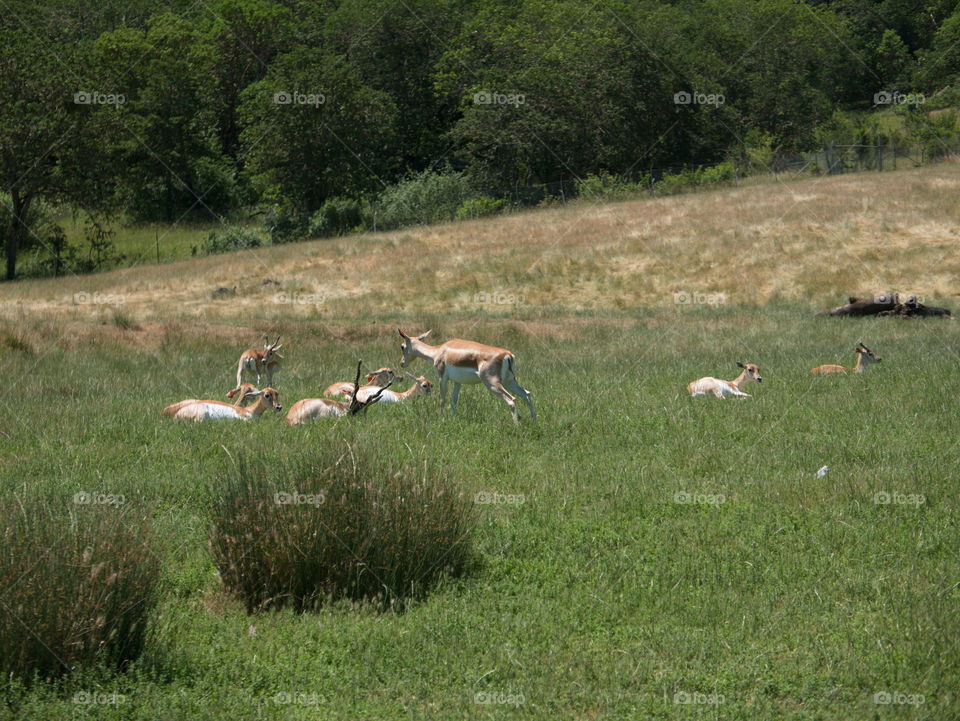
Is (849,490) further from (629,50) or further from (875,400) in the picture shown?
(629,50)

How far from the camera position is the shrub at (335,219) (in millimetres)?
60719

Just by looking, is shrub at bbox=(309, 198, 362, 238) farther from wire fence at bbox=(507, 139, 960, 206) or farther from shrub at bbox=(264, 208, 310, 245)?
wire fence at bbox=(507, 139, 960, 206)

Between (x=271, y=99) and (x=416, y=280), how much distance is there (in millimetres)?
26302

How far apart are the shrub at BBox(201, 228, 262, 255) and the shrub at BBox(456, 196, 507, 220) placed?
11.9 meters

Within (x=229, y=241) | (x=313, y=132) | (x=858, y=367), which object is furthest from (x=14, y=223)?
(x=858, y=367)

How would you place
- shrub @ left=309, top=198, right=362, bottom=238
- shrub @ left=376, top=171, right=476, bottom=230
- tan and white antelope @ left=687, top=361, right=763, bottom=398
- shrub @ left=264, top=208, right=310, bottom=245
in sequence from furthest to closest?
1. shrub @ left=264, top=208, right=310, bottom=245
2. shrub @ left=309, top=198, right=362, bottom=238
3. shrub @ left=376, top=171, right=476, bottom=230
4. tan and white antelope @ left=687, top=361, right=763, bottom=398

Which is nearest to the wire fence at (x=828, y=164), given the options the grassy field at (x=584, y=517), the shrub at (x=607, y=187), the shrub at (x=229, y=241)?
the shrub at (x=607, y=187)

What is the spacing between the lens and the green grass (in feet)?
22.0

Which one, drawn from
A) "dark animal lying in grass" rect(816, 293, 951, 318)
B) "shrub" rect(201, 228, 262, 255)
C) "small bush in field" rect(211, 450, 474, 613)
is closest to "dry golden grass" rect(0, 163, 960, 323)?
"dark animal lying in grass" rect(816, 293, 951, 318)

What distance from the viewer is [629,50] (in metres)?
70.4

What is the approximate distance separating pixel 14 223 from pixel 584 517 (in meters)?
52.7

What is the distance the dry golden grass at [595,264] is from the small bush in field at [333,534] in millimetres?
26307

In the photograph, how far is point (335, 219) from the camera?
202 ft

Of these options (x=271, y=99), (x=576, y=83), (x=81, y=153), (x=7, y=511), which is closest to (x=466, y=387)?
(x=7, y=511)
